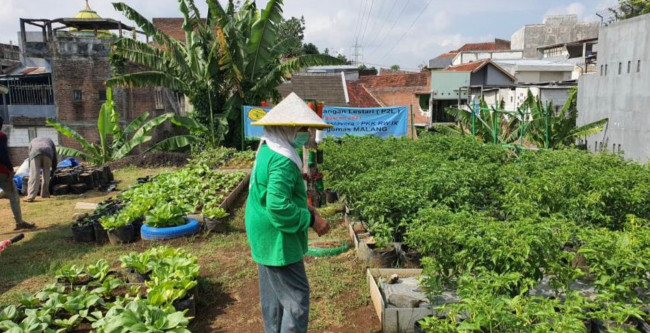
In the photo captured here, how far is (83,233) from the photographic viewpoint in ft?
23.3

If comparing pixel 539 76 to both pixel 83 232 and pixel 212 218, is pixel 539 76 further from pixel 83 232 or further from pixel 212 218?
pixel 83 232

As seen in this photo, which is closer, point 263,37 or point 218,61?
point 263,37

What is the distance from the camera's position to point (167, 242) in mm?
6844

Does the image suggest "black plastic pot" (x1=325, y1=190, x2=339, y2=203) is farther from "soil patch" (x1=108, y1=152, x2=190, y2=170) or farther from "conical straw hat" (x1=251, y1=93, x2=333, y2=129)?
"soil patch" (x1=108, y1=152, x2=190, y2=170)

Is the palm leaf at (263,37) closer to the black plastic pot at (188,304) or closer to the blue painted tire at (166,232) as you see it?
the blue painted tire at (166,232)

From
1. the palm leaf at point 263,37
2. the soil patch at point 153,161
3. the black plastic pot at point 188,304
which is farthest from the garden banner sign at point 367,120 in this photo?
the black plastic pot at point 188,304

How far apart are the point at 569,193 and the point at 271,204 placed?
3.99 meters

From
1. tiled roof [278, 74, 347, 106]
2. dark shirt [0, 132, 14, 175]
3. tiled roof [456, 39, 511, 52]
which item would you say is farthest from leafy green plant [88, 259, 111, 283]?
tiled roof [456, 39, 511, 52]

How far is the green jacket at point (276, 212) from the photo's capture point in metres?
3.23

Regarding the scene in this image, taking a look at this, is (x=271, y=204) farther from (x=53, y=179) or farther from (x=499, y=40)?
(x=499, y=40)

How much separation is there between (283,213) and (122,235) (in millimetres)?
4592

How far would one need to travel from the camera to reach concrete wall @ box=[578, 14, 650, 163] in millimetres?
10258

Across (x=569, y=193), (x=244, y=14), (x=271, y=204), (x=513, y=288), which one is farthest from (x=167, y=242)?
(x=244, y=14)

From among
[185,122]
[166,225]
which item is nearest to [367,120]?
[185,122]
